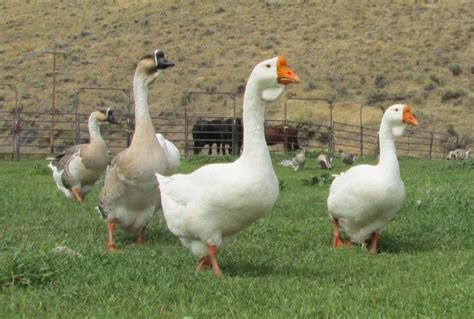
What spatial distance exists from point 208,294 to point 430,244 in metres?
4.22

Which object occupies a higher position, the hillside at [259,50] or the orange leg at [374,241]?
the hillside at [259,50]

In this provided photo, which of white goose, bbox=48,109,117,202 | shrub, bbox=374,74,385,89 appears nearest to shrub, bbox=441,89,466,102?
shrub, bbox=374,74,385,89

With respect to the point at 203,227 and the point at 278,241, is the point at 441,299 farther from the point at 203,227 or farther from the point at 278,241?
the point at 278,241

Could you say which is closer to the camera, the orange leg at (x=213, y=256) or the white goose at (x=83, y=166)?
the orange leg at (x=213, y=256)

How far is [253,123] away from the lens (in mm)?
7219

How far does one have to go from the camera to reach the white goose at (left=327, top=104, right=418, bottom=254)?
9.23m

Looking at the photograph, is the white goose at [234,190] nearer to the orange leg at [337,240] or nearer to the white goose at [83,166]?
the orange leg at [337,240]

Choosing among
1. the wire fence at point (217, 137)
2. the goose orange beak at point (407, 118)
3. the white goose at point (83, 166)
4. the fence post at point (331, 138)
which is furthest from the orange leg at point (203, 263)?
the fence post at point (331, 138)

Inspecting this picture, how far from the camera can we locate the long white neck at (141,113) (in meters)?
9.31

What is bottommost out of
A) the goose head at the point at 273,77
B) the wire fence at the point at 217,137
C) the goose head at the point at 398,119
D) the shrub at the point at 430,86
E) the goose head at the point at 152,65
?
the wire fence at the point at 217,137

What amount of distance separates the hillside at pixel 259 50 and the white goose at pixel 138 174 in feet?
108

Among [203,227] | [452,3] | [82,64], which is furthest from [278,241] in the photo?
[452,3]

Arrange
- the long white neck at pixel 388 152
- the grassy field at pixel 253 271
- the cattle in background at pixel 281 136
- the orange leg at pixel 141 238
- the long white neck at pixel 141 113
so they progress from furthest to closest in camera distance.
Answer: the cattle in background at pixel 281 136 → the orange leg at pixel 141 238 → the long white neck at pixel 388 152 → the long white neck at pixel 141 113 → the grassy field at pixel 253 271

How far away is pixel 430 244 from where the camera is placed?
383 inches
